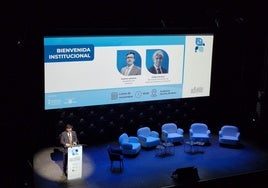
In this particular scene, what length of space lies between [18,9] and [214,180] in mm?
4696

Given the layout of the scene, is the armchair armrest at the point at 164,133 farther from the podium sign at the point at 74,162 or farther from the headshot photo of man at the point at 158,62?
the podium sign at the point at 74,162

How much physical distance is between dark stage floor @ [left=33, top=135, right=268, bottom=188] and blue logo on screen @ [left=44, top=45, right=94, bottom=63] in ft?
6.07

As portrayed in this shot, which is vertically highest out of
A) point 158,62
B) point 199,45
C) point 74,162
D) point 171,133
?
point 199,45

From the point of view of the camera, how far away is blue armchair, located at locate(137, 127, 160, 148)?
10602mm

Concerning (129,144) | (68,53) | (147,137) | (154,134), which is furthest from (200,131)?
(68,53)

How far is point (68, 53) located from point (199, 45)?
9.92 feet

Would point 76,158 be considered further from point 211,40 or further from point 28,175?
point 211,40

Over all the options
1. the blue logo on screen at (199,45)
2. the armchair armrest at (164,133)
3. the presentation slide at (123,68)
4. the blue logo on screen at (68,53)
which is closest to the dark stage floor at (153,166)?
the armchair armrest at (164,133)

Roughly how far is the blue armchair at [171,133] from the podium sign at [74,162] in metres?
2.58

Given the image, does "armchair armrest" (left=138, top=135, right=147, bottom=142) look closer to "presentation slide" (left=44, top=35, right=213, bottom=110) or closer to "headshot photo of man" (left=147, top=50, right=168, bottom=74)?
"presentation slide" (left=44, top=35, right=213, bottom=110)

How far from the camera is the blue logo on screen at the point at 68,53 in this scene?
1002cm

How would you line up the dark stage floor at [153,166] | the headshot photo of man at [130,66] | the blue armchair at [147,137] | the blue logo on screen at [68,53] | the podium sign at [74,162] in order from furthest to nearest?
the headshot photo of man at [130,66], the blue armchair at [147,137], the blue logo on screen at [68,53], the dark stage floor at [153,166], the podium sign at [74,162]

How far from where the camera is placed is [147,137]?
424 inches

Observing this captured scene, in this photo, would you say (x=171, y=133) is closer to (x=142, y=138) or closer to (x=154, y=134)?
(x=154, y=134)
